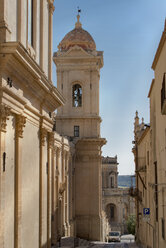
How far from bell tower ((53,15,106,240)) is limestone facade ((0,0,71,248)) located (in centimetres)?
2502

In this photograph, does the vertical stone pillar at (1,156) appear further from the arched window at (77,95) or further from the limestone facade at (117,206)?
the limestone facade at (117,206)

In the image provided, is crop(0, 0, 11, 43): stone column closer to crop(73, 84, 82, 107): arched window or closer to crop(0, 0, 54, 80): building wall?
crop(0, 0, 54, 80): building wall

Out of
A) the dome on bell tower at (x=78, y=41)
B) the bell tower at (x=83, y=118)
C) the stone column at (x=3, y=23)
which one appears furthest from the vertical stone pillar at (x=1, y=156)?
the dome on bell tower at (x=78, y=41)

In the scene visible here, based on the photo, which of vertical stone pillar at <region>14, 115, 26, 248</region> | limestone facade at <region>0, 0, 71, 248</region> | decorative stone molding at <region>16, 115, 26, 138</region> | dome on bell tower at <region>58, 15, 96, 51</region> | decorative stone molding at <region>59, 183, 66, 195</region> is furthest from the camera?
dome on bell tower at <region>58, 15, 96, 51</region>

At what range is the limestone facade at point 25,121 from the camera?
1309 centimetres

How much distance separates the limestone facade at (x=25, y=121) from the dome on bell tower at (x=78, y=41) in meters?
26.1

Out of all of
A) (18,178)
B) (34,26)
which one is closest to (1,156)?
(18,178)

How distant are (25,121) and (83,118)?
30710 mm

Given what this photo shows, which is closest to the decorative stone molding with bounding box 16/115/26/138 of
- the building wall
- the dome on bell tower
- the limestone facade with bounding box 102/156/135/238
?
the building wall

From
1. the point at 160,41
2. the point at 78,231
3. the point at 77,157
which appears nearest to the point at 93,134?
the point at 77,157

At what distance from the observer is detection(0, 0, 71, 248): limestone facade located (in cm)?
1309

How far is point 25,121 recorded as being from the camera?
15070mm

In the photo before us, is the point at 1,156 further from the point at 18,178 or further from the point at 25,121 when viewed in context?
the point at 25,121

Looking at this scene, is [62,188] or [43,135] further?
[62,188]
